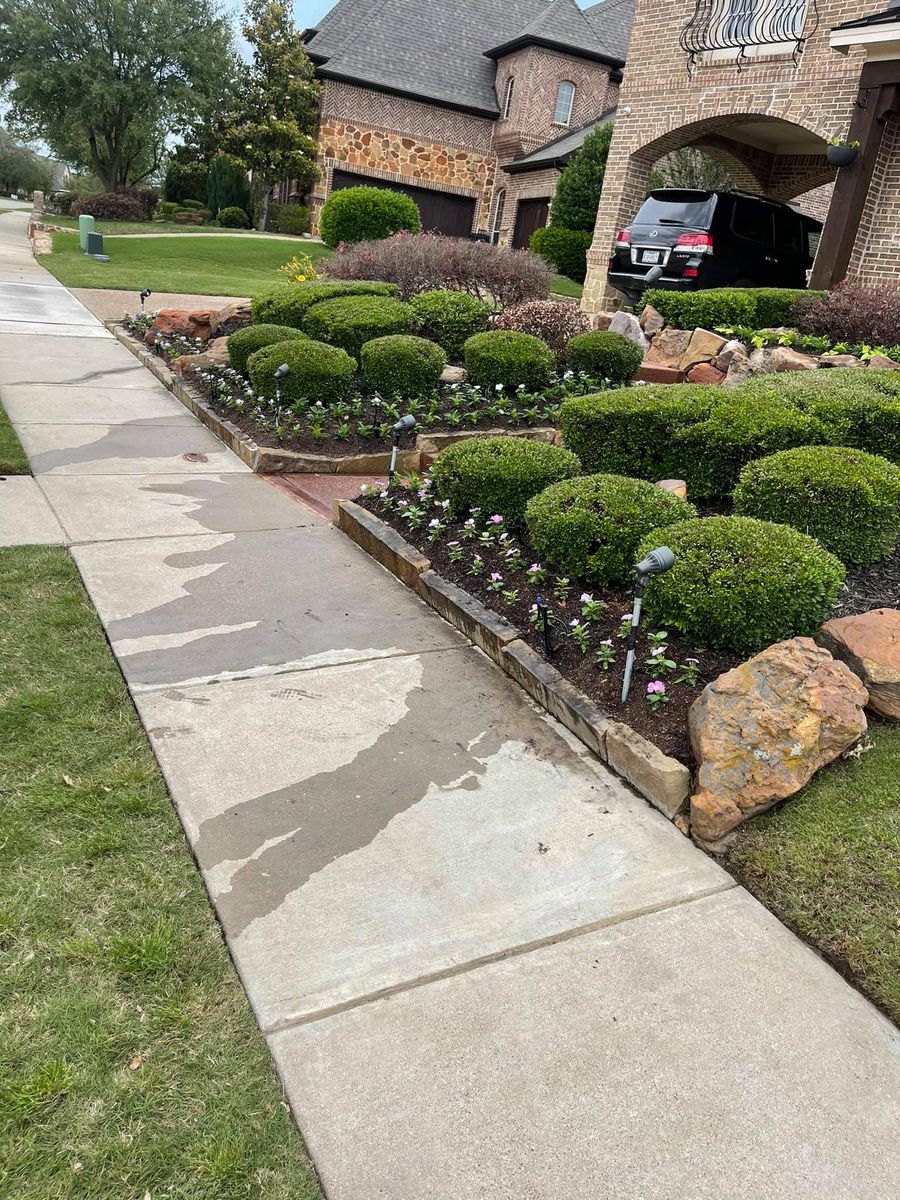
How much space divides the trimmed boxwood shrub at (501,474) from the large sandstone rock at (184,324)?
26.2ft

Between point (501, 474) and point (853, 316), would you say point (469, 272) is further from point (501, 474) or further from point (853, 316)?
point (501, 474)

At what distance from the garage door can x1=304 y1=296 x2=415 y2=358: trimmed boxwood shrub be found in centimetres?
2253

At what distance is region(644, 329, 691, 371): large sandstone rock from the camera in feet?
32.2

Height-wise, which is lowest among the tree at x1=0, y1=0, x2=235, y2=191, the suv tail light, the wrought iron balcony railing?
the suv tail light

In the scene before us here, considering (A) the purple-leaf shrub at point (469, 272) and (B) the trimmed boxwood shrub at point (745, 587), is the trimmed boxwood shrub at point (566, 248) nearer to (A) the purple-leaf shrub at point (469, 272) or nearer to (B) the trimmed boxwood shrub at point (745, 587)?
(A) the purple-leaf shrub at point (469, 272)

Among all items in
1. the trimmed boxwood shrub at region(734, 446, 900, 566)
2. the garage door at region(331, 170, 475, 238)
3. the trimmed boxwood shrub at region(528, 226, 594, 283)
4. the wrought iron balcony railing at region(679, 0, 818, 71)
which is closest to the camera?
the trimmed boxwood shrub at region(734, 446, 900, 566)

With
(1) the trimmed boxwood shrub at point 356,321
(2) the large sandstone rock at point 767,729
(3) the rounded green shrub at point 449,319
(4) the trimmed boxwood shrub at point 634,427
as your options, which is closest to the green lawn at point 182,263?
(1) the trimmed boxwood shrub at point 356,321

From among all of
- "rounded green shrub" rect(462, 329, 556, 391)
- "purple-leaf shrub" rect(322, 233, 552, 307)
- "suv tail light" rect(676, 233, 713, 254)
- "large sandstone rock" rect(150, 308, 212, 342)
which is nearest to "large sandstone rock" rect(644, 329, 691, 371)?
"rounded green shrub" rect(462, 329, 556, 391)

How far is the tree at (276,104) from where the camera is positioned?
28406mm

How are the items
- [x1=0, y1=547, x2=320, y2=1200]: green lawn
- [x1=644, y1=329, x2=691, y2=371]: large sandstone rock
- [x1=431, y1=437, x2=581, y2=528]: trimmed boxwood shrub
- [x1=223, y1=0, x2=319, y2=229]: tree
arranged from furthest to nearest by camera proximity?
[x1=223, y1=0, x2=319, y2=229]: tree
[x1=644, y1=329, x2=691, y2=371]: large sandstone rock
[x1=431, y1=437, x2=581, y2=528]: trimmed boxwood shrub
[x1=0, y1=547, x2=320, y2=1200]: green lawn

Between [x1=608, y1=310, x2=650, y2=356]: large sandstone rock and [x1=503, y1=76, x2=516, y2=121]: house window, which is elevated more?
[x1=503, y1=76, x2=516, y2=121]: house window

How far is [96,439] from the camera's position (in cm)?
780

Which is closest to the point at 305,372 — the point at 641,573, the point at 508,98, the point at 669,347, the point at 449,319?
the point at 449,319

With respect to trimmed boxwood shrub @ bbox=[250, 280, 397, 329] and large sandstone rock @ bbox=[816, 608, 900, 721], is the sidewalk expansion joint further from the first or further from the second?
trimmed boxwood shrub @ bbox=[250, 280, 397, 329]
